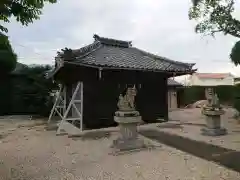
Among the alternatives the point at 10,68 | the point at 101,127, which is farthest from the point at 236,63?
the point at 10,68

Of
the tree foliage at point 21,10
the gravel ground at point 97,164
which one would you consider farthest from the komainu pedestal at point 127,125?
the tree foliage at point 21,10

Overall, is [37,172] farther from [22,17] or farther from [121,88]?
[121,88]

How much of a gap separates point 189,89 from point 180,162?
22456 millimetres

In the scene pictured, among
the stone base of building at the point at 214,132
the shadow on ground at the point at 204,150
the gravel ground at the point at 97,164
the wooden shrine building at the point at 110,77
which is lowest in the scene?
the gravel ground at the point at 97,164

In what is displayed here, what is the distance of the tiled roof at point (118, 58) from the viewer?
9.85m

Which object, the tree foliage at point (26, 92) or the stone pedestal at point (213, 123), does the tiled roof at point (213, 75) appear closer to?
the tree foliage at point (26, 92)

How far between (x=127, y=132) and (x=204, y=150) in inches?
84.7

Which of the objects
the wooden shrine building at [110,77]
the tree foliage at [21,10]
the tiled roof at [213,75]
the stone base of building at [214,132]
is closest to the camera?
the tree foliage at [21,10]

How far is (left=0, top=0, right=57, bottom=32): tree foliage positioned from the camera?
312cm

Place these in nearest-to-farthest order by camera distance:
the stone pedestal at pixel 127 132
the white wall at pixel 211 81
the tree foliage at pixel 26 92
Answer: the stone pedestal at pixel 127 132, the tree foliage at pixel 26 92, the white wall at pixel 211 81

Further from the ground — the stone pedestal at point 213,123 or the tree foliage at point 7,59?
the tree foliage at point 7,59

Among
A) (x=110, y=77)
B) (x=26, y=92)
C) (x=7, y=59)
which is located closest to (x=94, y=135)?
(x=110, y=77)

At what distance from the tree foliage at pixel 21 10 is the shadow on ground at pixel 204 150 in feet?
15.3

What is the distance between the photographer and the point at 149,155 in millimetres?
6020
